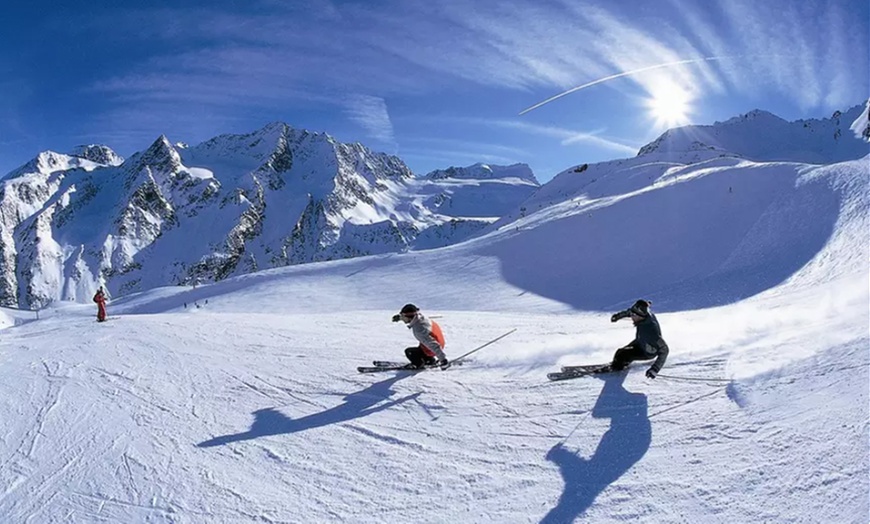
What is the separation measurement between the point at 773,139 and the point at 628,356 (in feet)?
547

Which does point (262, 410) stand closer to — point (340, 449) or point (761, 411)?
point (340, 449)

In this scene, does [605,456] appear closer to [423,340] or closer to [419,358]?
[423,340]

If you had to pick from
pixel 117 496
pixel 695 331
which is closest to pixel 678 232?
pixel 695 331

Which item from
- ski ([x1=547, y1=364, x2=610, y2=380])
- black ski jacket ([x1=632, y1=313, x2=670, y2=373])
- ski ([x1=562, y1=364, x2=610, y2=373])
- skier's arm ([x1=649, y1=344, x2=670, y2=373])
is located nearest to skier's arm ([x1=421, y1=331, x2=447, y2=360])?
ski ([x1=547, y1=364, x2=610, y2=380])

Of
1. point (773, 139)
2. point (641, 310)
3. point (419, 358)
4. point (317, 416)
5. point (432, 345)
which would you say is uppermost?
point (773, 139)

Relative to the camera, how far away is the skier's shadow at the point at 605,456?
398 cm

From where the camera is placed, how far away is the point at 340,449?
5.32 meters

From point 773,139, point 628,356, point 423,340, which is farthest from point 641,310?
point 773,139

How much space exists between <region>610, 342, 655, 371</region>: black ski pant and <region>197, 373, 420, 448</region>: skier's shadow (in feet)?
9.44

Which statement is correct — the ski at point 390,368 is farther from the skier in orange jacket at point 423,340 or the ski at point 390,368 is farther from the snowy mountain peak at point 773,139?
the snowy mountain peak at point 773,139

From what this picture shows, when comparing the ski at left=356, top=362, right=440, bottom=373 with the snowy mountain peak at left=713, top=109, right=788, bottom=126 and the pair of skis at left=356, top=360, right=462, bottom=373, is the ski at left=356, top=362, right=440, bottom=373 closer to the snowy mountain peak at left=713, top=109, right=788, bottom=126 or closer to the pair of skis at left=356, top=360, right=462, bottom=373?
the pair of skis at left=356, top=360, right=462, bottom=373

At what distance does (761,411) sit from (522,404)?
257 cm

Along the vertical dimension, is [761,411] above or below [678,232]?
below

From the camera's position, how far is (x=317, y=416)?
625cm
